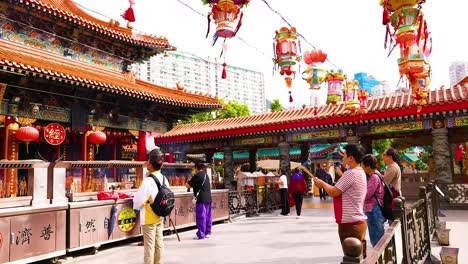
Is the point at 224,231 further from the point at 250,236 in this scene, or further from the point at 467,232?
the point at 467,232

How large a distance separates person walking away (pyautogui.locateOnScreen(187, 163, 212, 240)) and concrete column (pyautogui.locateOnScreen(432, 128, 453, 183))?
9225 mm

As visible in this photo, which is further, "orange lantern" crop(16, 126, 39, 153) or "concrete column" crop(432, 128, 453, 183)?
"concrete column" crop(432, 128, 453, 183)

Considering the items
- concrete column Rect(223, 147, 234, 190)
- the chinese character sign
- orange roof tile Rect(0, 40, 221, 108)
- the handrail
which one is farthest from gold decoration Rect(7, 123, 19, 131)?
the handrail

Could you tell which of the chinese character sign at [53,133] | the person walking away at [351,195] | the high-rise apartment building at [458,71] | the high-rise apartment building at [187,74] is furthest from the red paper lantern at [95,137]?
the high-rise apartment building at [187,74]

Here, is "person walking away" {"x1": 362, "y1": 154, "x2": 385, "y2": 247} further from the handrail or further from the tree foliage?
the tree foliage

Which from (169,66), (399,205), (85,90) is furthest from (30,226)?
(169,66)

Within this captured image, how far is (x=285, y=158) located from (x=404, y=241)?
12.5 meters

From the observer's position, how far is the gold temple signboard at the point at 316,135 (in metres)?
15.6

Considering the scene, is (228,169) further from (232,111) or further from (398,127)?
(232,111)

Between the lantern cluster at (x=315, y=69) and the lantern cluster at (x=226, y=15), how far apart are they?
10.5 feet

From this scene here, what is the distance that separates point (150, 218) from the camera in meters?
4.93

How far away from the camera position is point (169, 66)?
273ft

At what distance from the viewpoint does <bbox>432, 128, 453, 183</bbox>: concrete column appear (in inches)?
507

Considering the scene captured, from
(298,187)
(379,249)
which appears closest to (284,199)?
(298,187)
